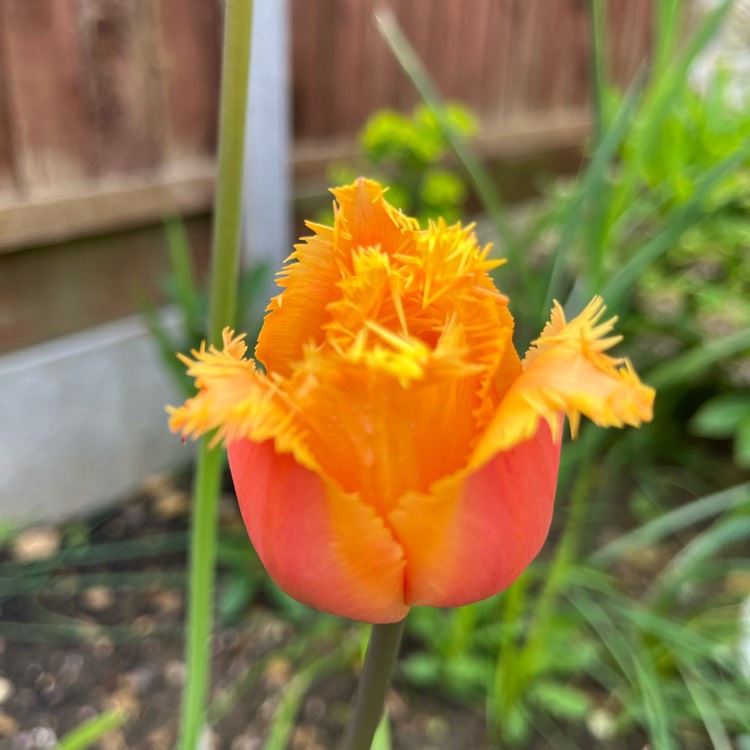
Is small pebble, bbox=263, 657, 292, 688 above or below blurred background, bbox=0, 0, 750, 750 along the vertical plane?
below

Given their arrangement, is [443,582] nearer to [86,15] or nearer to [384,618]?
[384,618]

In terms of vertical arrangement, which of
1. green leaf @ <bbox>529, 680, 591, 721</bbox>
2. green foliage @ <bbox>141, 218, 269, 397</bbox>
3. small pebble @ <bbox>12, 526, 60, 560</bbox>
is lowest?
small pebble @ <bbox>12, 526, 60, 560</bbox>

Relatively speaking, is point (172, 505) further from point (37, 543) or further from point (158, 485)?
point (37, 543)

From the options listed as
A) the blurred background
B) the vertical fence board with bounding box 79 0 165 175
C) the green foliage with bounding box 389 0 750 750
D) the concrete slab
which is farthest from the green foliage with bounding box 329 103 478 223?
the concrete slab

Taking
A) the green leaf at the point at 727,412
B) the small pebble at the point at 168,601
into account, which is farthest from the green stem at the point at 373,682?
the green leaf at the point at 727,412

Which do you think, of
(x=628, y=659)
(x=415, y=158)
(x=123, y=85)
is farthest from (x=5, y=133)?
(x=628, y=659)

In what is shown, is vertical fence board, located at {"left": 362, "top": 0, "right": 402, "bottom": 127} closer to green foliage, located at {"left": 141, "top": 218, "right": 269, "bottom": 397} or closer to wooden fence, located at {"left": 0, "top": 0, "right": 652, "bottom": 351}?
wooden fence, located at {"left": 0, "top": 0, "right": 652, "bottom": 351}

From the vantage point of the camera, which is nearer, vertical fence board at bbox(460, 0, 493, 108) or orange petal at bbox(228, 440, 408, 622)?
orange petal at bbox(228, 440, 408, 622)
